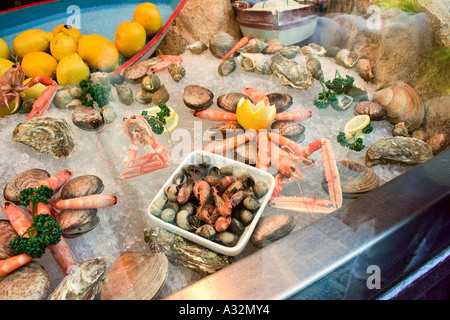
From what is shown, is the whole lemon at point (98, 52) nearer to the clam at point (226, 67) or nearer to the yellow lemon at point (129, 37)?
the yellow lemon at point (129, 37)

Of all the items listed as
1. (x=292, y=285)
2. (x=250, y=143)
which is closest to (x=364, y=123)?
(x=250, y=143)

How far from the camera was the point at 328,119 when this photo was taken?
2010mm

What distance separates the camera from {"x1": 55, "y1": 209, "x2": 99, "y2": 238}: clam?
1.39 meters

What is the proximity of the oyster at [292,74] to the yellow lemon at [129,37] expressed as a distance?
3.52 ft

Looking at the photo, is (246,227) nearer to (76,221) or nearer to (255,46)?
(76,221)

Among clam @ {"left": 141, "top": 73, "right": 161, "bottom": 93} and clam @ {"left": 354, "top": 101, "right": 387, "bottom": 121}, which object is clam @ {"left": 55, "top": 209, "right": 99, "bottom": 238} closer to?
clam @ {"left": 141, "top": 73, "right": 161, "bottom": 93}

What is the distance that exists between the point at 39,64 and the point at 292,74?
1755 millimetres

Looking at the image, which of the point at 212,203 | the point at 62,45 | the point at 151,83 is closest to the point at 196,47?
the point at 151,83

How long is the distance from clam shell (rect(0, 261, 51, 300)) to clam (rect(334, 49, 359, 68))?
2.31 metres

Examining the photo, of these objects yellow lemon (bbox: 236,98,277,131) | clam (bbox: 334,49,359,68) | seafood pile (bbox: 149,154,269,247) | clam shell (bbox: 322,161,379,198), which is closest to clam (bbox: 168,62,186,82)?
yellow lemon (bbox: 236,98,277,131)

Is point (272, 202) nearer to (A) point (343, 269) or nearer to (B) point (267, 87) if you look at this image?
(A) point (343, 269)

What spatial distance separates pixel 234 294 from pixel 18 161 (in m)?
1.53

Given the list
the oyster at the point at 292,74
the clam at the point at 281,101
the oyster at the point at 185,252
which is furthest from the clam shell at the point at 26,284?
the oyster at the point at 292,74

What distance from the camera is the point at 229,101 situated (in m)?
2.06
